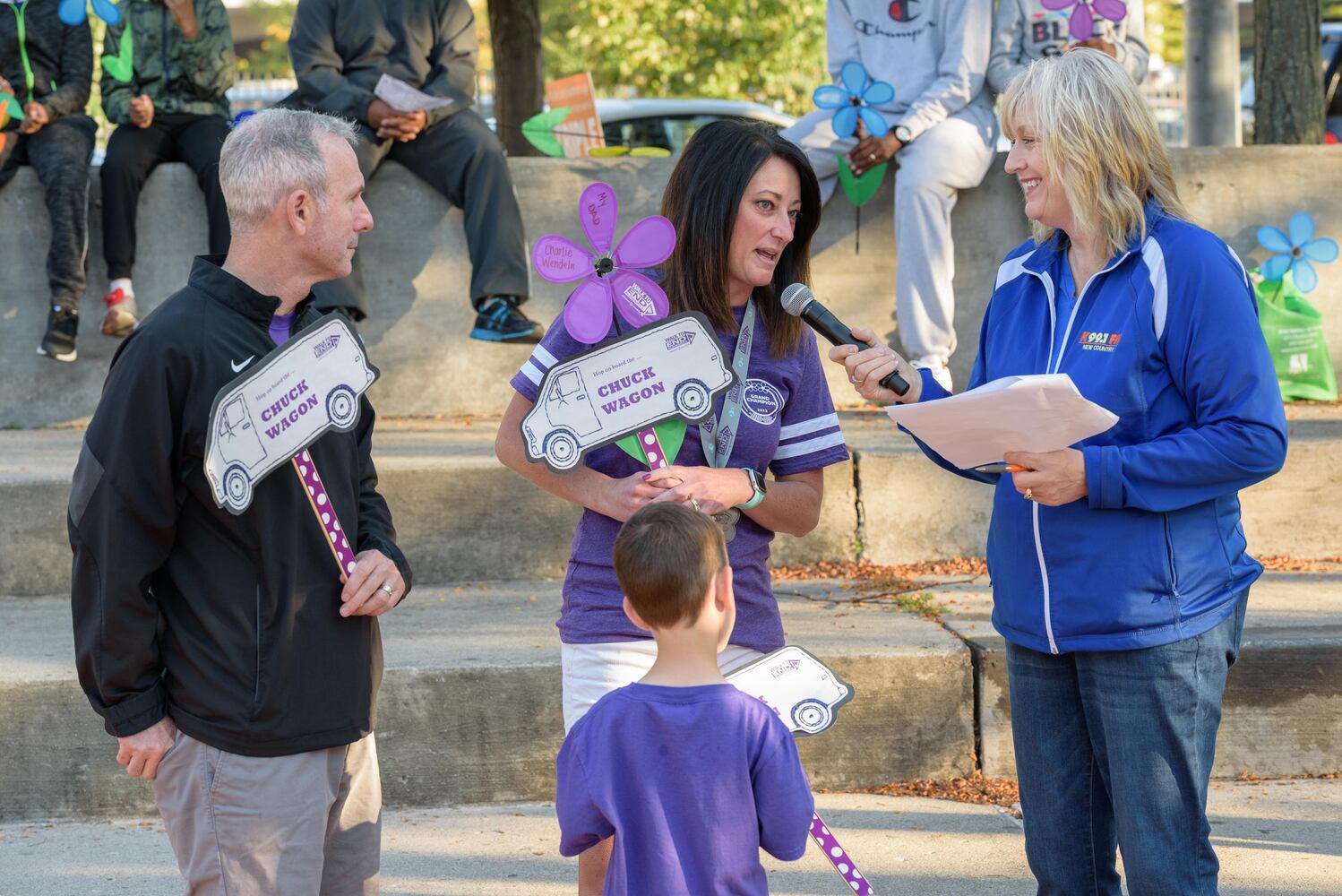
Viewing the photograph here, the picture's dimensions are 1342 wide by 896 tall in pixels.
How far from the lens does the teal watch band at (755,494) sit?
2742 mm

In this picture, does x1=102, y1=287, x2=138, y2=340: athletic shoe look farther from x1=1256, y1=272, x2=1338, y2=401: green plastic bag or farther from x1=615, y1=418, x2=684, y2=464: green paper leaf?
x1=1256, y1=272, x2=1338, y2=401: green plastic bag

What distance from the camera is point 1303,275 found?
656 centimetres

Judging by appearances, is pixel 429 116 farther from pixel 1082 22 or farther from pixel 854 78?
pixel 1082 22

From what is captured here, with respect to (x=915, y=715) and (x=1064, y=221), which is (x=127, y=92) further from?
(x=1064, y=221)

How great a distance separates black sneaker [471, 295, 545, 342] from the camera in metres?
6.03

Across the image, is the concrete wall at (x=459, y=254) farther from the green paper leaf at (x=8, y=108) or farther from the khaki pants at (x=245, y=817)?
the khaki pants at (x=245, y=817)

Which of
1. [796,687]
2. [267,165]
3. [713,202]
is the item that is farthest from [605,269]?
[796,687]

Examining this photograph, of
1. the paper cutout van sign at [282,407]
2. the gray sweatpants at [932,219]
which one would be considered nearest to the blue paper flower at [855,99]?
the gray sweatpants at [932,219]

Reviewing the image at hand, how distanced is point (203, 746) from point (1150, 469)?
66.7 inches

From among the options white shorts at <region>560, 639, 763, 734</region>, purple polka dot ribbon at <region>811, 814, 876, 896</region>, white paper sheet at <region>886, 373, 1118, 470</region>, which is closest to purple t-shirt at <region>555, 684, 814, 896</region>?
purple polka dot ribbon at <region>811, 814, 876, 896</region>

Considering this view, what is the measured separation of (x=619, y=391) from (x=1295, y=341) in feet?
16.1

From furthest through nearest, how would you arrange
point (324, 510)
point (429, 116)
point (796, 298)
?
point (429, 116), point (796, 298), point (324, 510)

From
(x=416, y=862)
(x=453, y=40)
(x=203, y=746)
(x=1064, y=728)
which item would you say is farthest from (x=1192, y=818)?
(x=453, y=40)

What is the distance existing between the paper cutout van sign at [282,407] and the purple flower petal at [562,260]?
421 millimetres
